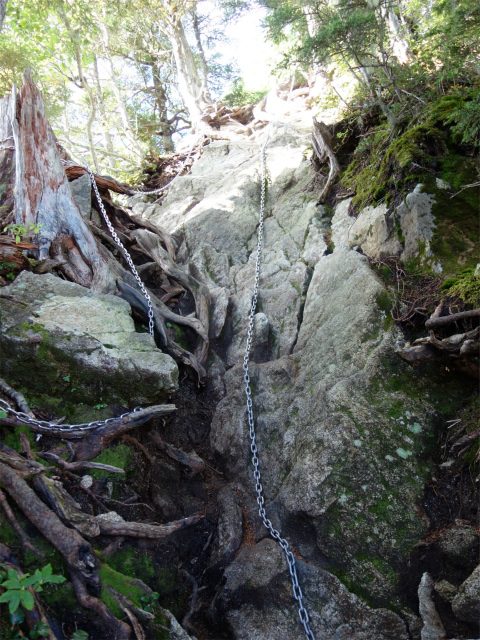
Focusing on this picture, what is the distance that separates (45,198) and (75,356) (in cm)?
305

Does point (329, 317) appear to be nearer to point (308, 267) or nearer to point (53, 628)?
point (308, 267)

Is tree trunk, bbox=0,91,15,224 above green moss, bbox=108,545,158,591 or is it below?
above

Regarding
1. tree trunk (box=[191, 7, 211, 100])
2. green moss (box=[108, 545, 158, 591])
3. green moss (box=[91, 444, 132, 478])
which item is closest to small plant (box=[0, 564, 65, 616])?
green moss (box=[108, 545, 158, 591])

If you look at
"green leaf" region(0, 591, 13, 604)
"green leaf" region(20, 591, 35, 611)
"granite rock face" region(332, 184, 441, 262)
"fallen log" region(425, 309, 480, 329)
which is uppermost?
"granite rock face" region(332, 184, 441, 262)

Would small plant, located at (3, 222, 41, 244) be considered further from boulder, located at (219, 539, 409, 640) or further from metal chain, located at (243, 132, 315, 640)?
boulder, located at (219, 539, 409, 640)

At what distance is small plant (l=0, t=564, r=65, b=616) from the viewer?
103 inches

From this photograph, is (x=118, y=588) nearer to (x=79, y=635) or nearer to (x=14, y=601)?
(x=79, y=635)

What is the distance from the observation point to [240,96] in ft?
66.3

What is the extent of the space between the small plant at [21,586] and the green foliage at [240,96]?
65.9 feet

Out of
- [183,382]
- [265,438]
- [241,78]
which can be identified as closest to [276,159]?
[183,382]

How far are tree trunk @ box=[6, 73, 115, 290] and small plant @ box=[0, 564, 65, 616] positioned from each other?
423cm

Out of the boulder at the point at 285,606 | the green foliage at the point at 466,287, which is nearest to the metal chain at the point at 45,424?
the boulder at the point at 285,606

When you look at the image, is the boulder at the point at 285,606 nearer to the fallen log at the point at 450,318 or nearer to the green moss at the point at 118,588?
the green moss at the point at 118,588

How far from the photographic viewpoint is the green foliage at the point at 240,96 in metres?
19.9
